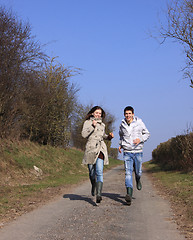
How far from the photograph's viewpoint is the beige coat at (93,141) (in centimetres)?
686

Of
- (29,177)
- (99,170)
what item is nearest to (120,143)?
(99,170)

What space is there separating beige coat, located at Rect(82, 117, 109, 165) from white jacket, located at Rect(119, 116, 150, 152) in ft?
1.55

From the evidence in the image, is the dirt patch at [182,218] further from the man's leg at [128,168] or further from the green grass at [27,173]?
the green grass at [27,173]

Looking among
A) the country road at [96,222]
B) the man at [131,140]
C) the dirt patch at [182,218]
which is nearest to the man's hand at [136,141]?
the man at [131,140]

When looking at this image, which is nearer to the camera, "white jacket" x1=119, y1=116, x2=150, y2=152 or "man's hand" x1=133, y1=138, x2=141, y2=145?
"man's hand" x1=133, y1=138, x2=141, y2=145

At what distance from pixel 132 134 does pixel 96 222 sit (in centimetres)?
257

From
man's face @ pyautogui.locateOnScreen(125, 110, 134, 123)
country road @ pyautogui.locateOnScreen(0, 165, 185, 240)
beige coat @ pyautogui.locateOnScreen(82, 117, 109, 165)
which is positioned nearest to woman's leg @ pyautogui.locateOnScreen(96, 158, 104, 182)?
beige coat @ pyautogui.locateOnScreen(82, 117, 109, 165)

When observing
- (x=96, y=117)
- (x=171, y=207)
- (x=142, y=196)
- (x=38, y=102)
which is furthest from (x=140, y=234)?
(x=38, y=102)

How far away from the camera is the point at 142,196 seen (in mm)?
8781

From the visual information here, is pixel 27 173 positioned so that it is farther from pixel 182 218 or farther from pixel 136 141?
pixel 182 218

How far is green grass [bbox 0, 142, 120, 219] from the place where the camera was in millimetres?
8205

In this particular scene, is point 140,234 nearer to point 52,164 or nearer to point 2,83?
point 2,83

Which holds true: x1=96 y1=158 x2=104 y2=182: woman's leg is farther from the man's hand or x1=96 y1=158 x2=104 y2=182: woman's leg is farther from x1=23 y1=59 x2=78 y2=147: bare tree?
x1=23 y1=59 x2=78 y2=147: bare tree

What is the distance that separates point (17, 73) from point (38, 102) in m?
4.12
